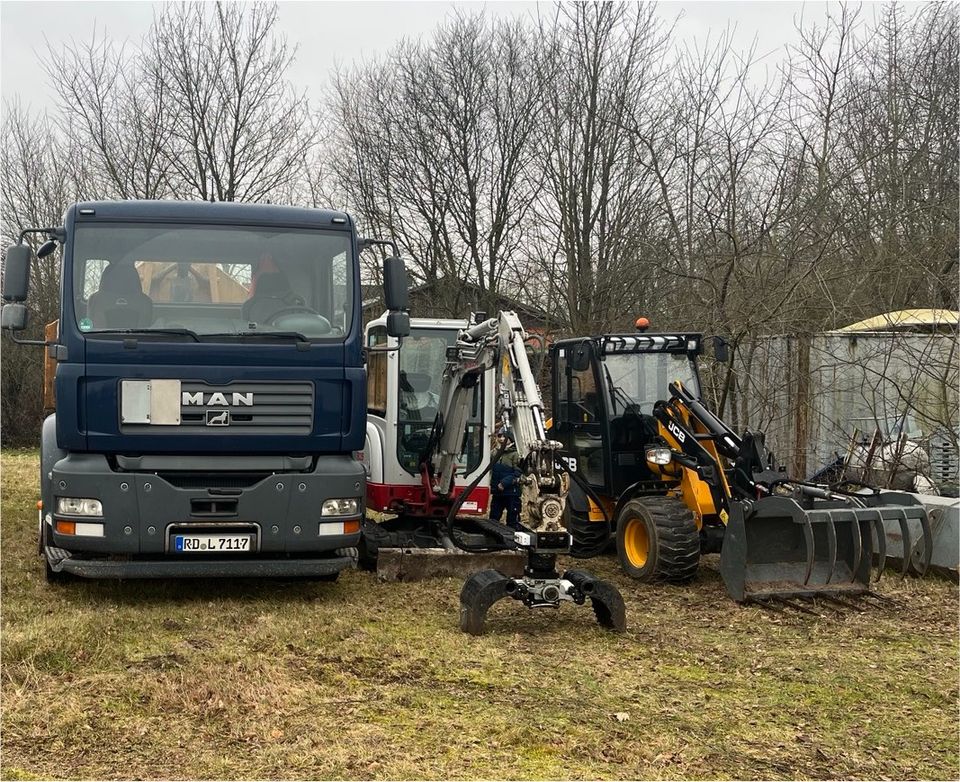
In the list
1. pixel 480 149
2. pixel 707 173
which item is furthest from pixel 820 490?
pixel 480 149

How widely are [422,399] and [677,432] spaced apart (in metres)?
2.60

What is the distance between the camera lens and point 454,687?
17.7 feet

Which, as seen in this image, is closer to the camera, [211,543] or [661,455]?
[211,543]

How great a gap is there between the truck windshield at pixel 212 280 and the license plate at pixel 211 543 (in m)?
1.40

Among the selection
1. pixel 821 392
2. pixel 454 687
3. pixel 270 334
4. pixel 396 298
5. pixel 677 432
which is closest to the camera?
pixel 454 687

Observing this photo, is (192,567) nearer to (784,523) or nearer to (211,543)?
(211,543)

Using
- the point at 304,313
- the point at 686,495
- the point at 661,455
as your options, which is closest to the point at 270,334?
the point at 304,313

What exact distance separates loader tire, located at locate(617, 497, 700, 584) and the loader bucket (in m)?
0.48

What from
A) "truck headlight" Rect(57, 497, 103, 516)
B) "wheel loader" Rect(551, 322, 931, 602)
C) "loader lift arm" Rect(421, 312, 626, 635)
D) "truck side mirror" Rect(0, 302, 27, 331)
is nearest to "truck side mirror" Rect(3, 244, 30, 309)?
"truck side mirror" Rect(0, 302, 27, 331)

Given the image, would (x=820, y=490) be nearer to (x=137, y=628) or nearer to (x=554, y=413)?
(x=554, y=413)

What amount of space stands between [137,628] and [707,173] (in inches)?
367

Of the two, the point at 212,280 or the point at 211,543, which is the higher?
the point at 212,280

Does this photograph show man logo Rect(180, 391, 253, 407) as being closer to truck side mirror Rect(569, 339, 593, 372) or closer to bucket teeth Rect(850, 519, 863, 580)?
truck side mirror Rect(569, 339, 593, 372)

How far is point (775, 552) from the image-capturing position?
7.61 metres
